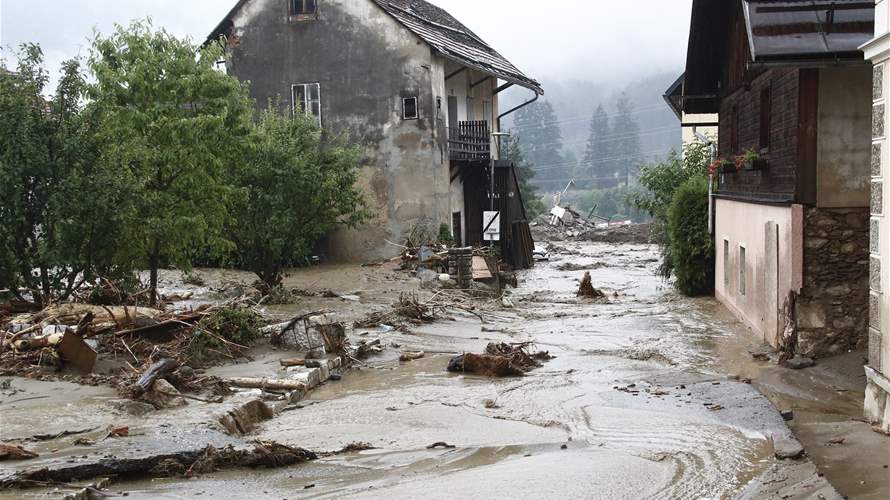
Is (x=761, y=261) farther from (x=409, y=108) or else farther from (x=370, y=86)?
(x=370, y=86)

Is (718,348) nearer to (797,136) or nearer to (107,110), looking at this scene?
(797,136)

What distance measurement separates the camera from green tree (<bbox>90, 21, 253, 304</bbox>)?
640 inches

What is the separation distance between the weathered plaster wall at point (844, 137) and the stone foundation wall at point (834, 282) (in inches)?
10.8

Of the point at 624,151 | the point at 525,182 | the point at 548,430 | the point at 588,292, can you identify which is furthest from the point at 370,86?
the point at 624,151

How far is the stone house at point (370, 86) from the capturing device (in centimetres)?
2861

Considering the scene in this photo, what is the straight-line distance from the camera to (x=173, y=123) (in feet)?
53.9

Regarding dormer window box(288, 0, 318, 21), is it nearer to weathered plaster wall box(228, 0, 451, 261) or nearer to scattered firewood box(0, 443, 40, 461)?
weathered plaster wall box(228, 0, 451, 261)

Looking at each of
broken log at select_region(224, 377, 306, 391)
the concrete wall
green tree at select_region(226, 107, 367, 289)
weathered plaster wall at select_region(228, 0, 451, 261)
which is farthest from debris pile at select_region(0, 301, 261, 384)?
weathered plaster wall at select_region(228, 0, 451, 261)

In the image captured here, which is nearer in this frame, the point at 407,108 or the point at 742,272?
the point at 742,272

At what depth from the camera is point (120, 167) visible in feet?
45.4

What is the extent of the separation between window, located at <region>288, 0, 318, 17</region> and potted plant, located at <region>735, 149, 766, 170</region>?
55.4 ft

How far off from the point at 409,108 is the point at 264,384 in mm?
18502

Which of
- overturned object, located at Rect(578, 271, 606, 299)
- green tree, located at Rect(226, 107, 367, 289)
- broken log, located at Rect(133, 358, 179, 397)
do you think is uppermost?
green tree, located at Rect(226, 107, 367, 289)

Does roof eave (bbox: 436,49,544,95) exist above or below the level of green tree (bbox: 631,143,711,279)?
above
